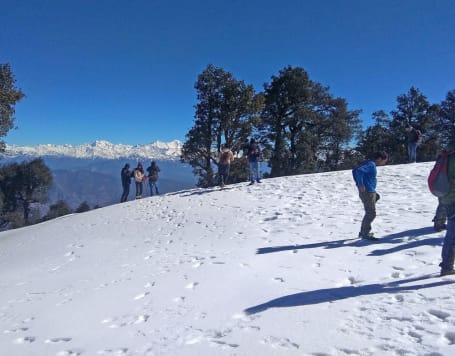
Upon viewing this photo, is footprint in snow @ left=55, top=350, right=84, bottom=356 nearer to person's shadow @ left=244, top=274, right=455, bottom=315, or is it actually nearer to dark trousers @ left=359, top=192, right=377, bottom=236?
person's shadow @ left=244, top=274, right=455, bottom=315

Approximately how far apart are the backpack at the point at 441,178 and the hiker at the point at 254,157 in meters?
11.6

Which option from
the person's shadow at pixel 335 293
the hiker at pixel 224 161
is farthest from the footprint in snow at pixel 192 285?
the hiker at pixel 224 161

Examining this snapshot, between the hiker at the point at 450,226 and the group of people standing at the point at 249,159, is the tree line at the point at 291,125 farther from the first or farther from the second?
the hiker at the point at 450,226

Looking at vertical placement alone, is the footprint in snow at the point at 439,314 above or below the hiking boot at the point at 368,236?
below

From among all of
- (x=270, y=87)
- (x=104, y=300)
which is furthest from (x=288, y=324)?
(x=270, y=87)

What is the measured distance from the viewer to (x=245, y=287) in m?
5.80

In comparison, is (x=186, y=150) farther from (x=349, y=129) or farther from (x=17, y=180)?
(x=17, y=180)

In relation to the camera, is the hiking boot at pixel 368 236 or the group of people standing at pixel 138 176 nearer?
the hiking boot at pixel 368 236

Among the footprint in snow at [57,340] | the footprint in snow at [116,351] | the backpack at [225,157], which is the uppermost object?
the backpack at [225,157]

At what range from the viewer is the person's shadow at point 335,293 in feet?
16.0

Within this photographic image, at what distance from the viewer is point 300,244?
816 cm

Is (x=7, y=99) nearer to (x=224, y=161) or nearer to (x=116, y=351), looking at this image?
(x=224, y=161)

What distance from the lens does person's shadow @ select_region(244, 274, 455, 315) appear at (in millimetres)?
4879

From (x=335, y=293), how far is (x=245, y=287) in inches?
65.5
